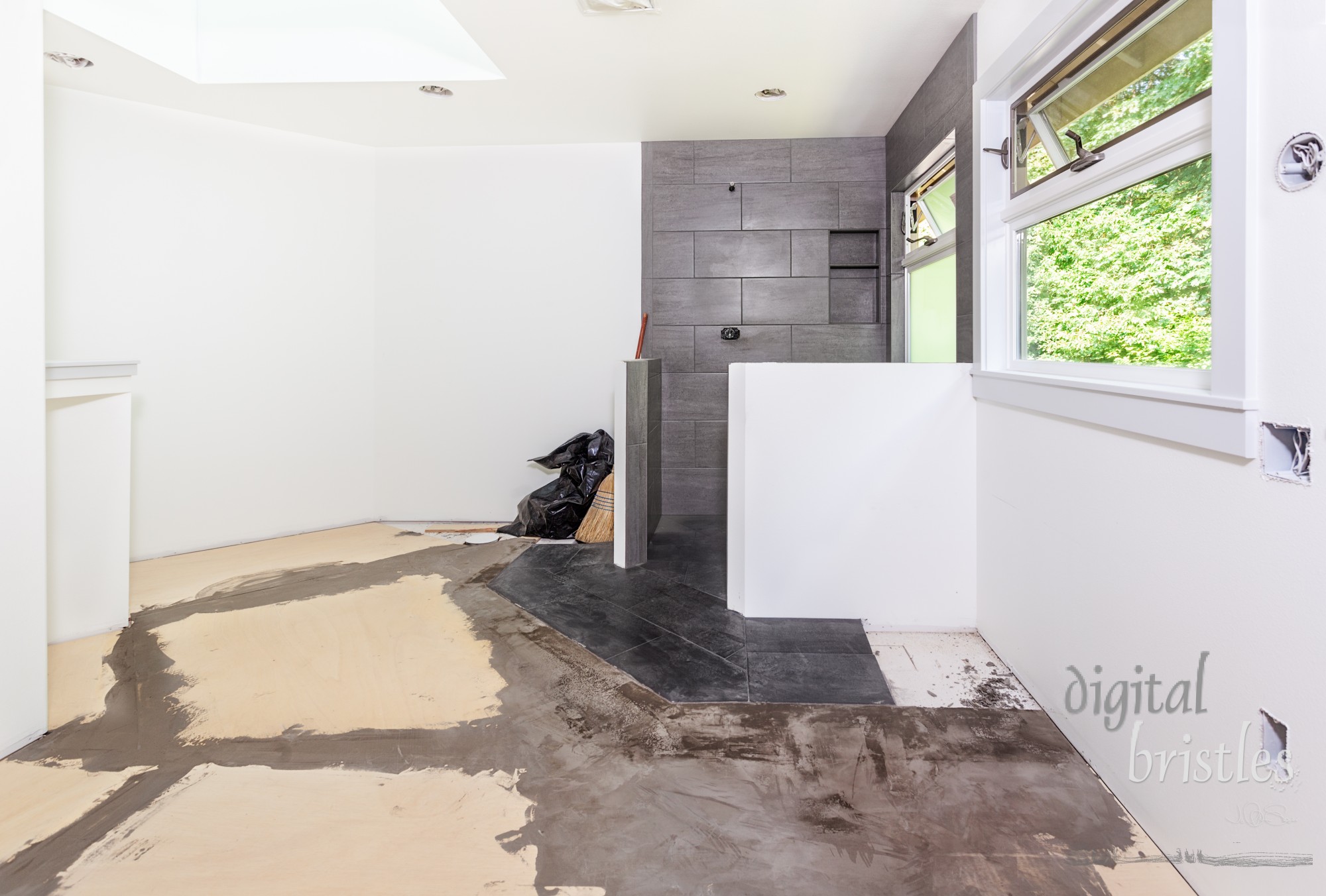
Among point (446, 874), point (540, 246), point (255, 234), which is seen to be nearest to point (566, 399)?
point (540, 246)

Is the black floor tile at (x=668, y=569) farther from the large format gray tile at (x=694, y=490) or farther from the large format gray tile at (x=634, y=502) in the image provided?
the large format gray tile at (x=694, y=490)

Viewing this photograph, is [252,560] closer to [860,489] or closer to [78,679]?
[78,679]

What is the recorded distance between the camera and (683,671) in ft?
7.87

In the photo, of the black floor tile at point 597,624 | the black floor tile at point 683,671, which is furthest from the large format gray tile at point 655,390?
the black floor tile at point 683,671

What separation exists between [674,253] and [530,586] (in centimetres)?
231

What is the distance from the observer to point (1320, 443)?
1123mm

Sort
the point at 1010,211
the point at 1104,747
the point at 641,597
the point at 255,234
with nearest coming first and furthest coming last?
1. the point at 1104,747
2. the point at 1010,211
3. the point at 641,597
4. the point at 255,234

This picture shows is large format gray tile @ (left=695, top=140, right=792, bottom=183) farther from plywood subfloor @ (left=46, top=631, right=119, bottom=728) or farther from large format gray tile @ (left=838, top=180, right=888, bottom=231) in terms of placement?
plywood subfloor @ (left=46, top=631, right=119, bottom=728)

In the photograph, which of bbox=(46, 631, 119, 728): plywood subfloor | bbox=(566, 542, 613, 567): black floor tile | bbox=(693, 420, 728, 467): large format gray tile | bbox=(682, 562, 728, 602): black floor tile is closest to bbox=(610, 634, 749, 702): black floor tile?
bbox=(682, 562, 728, 602): black floor tile

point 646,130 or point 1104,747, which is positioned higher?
point 646,130

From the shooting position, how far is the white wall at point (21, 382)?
1874 mm

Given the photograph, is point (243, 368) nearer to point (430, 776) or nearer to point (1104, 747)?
point (430, 776)

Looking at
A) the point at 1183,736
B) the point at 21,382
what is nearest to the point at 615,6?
the point at 21,382

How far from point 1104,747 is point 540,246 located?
390cm
